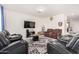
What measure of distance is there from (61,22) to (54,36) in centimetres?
180

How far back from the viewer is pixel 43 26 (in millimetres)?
8594

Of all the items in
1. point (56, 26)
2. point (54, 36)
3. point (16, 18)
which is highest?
point (16, 18)

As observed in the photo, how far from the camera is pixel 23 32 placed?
6.92 m

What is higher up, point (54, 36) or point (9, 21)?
point (9, 21)

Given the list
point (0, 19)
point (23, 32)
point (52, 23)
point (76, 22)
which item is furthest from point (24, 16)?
point (76, 22)

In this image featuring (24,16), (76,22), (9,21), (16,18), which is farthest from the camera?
(76,22)

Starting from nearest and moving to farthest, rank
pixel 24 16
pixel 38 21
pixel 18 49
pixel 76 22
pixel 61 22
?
pixel 18 49 → pixel 24 16 → pixel 61 22 → pixel 38 21 → pixel 76 22

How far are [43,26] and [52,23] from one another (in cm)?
A: 94

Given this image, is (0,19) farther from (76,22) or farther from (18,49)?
(76,22)

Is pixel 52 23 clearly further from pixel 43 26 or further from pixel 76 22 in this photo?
pixel 76 22

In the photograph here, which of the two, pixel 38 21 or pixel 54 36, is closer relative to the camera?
pixel 54 36
